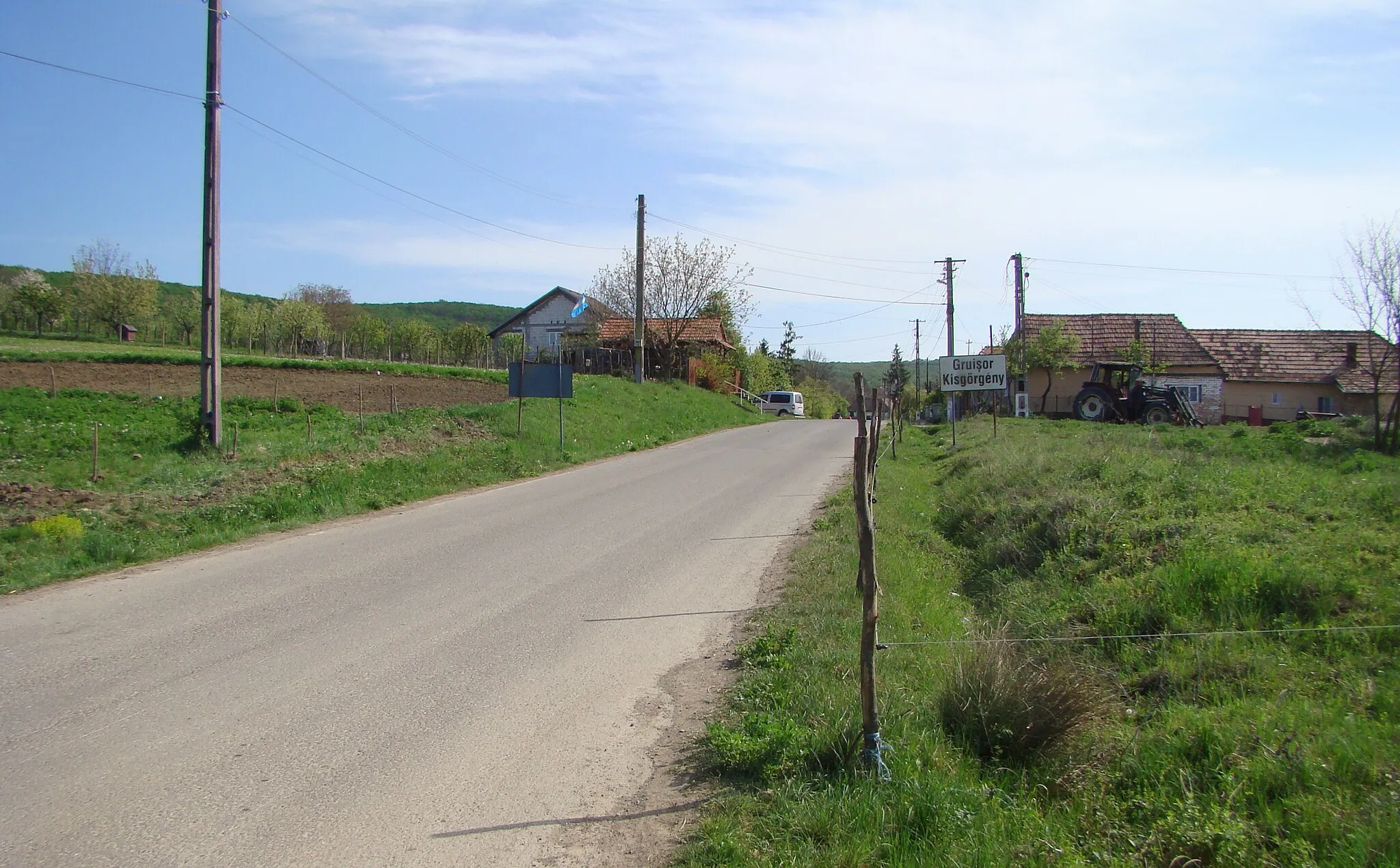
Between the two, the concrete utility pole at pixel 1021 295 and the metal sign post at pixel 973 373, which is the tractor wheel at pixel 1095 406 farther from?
the metal sign post at pixel 973 373

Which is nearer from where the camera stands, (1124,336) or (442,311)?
(1124,336)

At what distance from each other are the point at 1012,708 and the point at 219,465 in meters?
13.9

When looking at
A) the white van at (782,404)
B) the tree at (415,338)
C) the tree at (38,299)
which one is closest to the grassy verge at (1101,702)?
the white van at (782,404)

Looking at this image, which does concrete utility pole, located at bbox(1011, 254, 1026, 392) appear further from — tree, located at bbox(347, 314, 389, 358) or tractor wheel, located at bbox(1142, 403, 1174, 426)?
tree, located at bbox(347, 314, 389, 358)

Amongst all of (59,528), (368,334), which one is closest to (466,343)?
(368,334)

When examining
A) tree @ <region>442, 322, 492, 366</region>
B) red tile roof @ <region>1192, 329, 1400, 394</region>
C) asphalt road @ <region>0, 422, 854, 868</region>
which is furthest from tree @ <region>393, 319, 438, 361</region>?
asphalt road @ <region>0, 422, 854, 868</region>

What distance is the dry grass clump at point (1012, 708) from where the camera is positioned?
16.1 feet

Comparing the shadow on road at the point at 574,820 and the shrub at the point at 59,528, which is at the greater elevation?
the shrub at the point at 59,528

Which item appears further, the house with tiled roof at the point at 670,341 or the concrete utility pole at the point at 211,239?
the house with tiled roof at the point at 670,341

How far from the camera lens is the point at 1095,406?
118 feet

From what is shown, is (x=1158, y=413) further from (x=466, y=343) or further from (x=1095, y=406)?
(x=466, y=343)

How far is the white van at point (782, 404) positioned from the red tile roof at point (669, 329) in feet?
14.4

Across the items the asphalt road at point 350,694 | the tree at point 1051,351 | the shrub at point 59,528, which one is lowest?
the asphalt road at point 350,694

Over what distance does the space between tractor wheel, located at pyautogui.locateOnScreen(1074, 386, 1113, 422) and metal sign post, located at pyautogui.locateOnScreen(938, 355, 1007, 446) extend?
17945 millimetres
